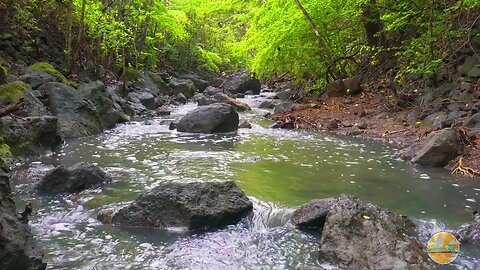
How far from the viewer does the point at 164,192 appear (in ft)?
20.4

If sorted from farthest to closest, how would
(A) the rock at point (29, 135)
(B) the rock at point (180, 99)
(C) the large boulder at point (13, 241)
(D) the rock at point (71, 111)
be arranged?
(B) the rock at point (180, 99)
(D) the rock at point (71, 111)
(A) the rock at point (29, 135)
(C) the large boulder at point (13, 241)

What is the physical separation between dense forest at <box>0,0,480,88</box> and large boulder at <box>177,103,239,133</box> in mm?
4735

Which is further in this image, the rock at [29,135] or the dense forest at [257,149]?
the rock at [29,135]

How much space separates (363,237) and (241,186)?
2.94 meters

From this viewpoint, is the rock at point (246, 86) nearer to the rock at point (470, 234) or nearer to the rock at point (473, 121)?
the rock at point (473, 121)

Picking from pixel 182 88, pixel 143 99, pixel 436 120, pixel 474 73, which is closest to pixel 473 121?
pixel 436 120

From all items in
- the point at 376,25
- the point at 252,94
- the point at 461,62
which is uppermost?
the point at 376,25

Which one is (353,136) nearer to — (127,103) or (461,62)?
(461,62)

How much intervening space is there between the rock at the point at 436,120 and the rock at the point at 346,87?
18.2 ft

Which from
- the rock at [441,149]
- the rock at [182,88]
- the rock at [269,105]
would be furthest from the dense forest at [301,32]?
the rock at [182,88]

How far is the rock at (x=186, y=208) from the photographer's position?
231 inches

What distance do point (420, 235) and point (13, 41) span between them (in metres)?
14.4

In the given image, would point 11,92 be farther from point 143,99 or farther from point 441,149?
point 441,149

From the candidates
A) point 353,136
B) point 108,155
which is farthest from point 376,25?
point 108,155
